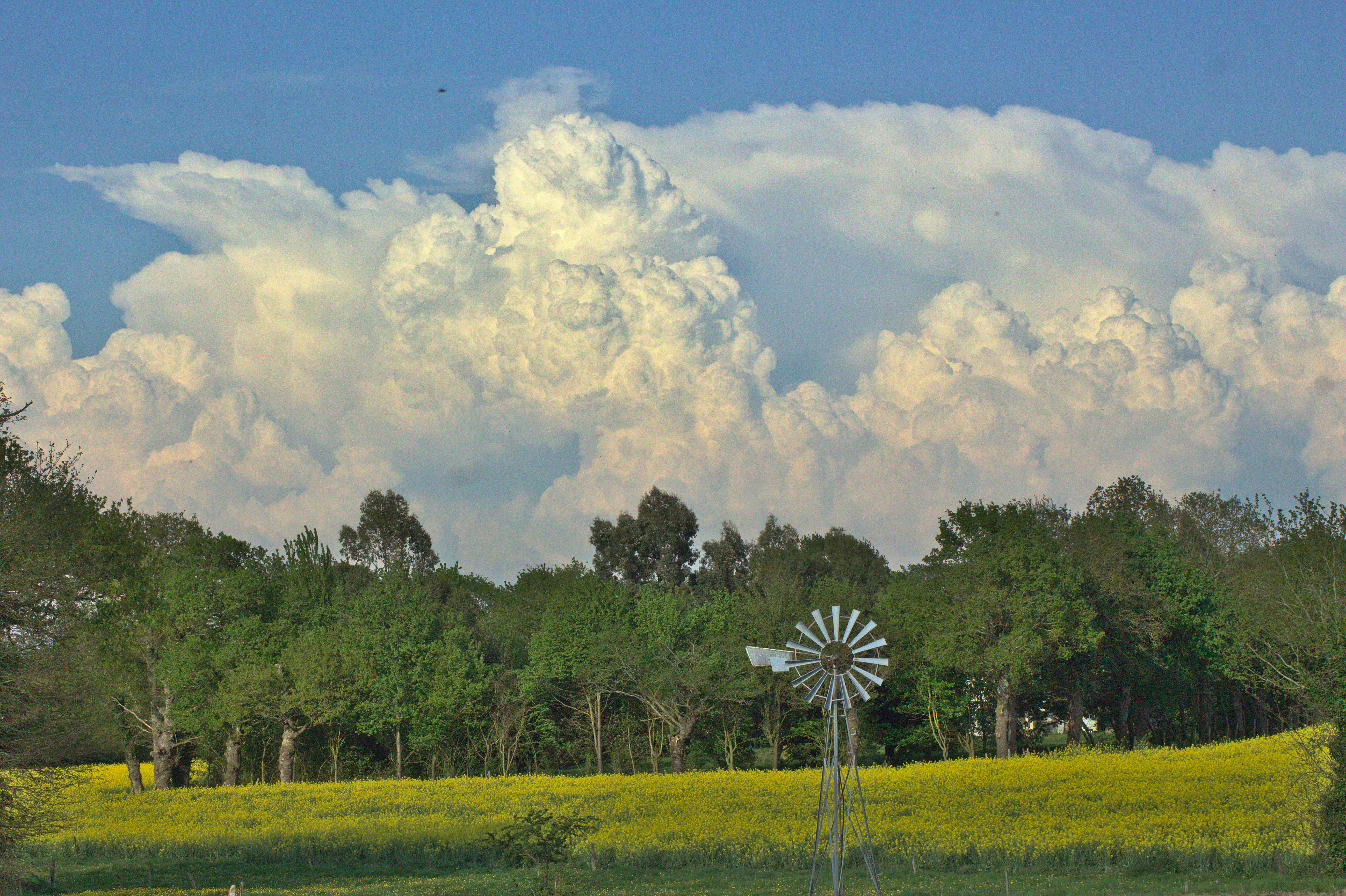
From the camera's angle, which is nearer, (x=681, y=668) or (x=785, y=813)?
(x=785, y=813)

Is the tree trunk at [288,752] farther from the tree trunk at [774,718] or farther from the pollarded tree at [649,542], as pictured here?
the pollarded tree at [649,542]

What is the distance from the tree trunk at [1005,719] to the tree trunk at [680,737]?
58.6ft

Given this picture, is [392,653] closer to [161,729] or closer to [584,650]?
[584,650]

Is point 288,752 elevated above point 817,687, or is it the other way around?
point 817,687

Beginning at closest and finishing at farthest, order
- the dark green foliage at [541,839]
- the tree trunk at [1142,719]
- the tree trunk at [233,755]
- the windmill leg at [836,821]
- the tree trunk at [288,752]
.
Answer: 1. the windmill leg at [836,821]
2. the dark green foliage at [541,839]
3. the tree trunk at [233,755]
4. the tree trunk at [288,752]
5. the tree trunk at [1142,719]

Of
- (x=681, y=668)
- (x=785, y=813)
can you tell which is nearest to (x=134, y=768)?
(x=681, y=668)

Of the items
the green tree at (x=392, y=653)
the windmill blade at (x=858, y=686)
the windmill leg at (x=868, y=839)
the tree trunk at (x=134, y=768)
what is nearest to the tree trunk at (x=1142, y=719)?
the green tree at (x=392, y=653)

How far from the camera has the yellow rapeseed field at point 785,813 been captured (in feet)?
107

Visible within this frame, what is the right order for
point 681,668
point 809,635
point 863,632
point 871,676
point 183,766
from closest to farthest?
point 863,632 < point 809,635 < point 871,676 < point 183,766 < point 681,668

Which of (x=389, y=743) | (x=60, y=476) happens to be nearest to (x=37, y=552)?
(x=60, y=476)

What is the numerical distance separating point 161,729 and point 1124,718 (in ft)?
192

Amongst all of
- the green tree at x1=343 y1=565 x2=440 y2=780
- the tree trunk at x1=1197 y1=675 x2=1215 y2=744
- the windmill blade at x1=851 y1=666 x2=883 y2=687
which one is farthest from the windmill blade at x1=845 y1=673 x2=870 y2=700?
the tree trunk at x1=1197 y1=675 x2=1215 y2=744

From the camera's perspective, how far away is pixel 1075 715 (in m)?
64.0

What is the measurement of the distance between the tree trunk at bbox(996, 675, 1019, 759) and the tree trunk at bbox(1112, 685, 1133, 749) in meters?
8.73
